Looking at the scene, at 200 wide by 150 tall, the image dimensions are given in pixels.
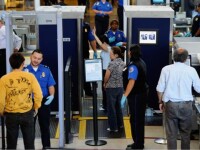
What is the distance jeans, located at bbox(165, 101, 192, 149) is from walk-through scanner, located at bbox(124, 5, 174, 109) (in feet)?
9.98

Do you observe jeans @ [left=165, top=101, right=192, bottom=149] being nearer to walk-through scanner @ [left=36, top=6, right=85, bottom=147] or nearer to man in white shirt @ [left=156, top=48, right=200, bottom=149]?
man in white shirt @ [left=156, top=48, right=200, bottom=149]

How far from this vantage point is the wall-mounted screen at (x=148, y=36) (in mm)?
10516

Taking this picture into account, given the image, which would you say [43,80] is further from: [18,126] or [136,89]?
[136,89]

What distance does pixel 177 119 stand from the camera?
765 centimetres

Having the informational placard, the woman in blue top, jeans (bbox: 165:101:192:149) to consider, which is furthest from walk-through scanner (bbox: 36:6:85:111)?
jeans (bbox: 165:101:192:149)

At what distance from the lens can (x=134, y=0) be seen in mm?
17141

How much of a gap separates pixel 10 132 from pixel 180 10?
12.7 m

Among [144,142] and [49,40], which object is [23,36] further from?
[144,142]

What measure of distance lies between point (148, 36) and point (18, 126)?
13.4ft

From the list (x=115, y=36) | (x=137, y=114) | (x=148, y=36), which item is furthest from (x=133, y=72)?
(x=115, y=36)

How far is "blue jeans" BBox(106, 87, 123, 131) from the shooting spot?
31.2 ft

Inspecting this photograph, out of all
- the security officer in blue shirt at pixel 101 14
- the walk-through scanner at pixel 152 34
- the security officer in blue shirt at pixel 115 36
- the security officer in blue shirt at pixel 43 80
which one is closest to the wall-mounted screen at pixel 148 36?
the walk-through scanner at pixel 152 34

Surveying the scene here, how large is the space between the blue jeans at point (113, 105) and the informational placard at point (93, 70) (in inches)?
26.6

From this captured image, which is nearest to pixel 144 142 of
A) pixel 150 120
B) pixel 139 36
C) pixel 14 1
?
pixel 150 120
